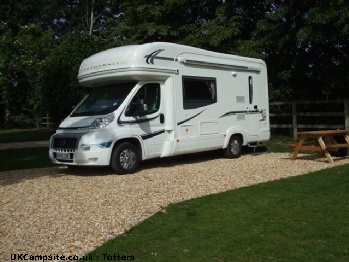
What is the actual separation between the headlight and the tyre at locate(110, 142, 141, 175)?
59 centimetres

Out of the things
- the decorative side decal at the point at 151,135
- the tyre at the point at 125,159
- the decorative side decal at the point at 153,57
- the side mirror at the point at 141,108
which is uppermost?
the decorative side decal at the point at 153,57

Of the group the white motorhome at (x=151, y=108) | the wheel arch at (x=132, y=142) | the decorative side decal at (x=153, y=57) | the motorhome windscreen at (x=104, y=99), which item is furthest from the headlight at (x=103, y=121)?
the decorative side decal at (x=153, y=57)

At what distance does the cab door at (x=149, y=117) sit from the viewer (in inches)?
367

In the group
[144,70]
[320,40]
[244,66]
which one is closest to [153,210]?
[144,70]

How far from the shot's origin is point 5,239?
16.3ft

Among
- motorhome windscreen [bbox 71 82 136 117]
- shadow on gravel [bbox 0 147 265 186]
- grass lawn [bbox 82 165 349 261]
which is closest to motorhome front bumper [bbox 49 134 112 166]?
shadow on gravel [bbox 0 147 265 186]

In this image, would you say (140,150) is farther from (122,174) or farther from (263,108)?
(263,108)

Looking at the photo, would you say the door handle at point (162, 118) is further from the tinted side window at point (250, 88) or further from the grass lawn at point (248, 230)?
the tinted side window at point (250, 88)

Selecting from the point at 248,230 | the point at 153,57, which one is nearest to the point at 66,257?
the point at 248,230

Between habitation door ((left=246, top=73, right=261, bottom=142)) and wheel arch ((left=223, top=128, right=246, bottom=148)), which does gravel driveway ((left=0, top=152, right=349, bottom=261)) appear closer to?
wheel arch ((left=223, top=128, right=246, bottom=148))

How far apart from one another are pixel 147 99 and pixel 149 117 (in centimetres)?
44

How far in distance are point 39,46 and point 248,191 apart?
1000 inches

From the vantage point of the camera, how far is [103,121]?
895 cm

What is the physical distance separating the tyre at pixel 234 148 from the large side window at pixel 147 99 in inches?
112
